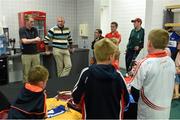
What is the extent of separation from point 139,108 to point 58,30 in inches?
149

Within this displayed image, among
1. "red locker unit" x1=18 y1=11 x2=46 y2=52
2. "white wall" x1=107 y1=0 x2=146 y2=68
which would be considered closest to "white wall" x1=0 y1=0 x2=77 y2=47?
"red locker unit" x1=18 y1=11 x2=46 y2=52

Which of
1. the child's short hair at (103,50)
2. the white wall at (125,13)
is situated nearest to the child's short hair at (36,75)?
the child's short hair at (103,50)

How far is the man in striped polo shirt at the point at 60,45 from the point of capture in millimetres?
5422

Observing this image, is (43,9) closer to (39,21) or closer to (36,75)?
(39,21)

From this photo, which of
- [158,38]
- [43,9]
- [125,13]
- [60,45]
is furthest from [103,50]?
[125,13]

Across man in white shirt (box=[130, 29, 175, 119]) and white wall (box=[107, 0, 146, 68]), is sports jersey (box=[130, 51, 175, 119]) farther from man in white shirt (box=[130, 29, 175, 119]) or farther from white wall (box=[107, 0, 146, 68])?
white wall (box=[107, 0, 146, 68])

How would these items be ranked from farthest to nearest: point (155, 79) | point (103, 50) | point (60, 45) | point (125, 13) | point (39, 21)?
point (125, 13)
point (39, 21)
point (60, 45)
point (155, 79)
point (103, 50)

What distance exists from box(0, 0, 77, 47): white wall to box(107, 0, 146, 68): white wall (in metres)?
1.55

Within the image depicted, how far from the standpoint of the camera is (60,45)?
5.46 metres

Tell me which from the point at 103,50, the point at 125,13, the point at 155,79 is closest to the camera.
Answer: the point at 103,50

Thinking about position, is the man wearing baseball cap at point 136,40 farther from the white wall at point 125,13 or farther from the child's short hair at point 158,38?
the child's short hair at point 158,38

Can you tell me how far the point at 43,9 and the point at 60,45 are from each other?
54.9 inches

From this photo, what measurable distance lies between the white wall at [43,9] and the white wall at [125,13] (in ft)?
5.09

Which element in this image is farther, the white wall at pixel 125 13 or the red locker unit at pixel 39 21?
the white wall at pixel 125 13
